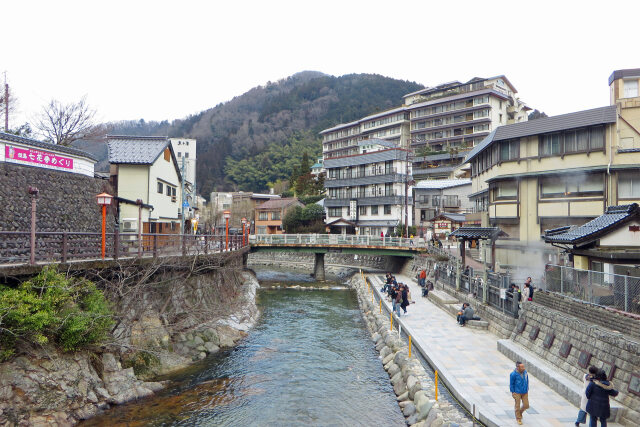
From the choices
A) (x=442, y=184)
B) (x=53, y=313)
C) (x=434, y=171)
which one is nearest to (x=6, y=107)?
(x=53, y=313)

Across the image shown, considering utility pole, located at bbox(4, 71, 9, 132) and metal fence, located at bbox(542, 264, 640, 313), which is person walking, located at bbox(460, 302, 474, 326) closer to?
metal fence, located at bbox(542, 264, 640, 313)

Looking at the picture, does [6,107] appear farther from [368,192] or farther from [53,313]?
[368,192]

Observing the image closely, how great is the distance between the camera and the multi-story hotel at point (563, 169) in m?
23.7

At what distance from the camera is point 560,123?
25453 mm

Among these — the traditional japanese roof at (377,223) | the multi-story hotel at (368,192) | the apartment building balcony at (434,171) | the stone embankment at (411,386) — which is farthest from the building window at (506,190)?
the apartment building balcony at (434,171)

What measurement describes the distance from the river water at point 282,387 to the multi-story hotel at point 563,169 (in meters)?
13.8

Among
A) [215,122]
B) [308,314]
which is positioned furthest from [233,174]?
[308,314]

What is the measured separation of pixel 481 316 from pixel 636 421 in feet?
34.2

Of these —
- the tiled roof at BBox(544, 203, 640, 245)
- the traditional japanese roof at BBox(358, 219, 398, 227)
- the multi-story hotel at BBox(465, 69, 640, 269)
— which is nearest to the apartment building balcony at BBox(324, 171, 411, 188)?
the traditional japanese roof at BBox(358, 219, 398, 227)

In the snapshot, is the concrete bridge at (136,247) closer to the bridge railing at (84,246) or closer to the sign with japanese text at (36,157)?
the bridge railing at (84,246)

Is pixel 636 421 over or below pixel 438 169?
below

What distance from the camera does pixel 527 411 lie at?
9.45m

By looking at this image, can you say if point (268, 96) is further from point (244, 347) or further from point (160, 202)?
point (244, 347)

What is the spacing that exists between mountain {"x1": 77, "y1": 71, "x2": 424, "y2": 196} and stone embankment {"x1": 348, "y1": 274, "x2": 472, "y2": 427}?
82183 millimetres
